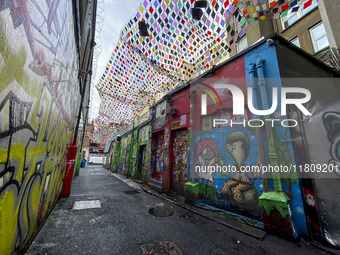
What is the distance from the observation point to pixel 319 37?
27.4 ft

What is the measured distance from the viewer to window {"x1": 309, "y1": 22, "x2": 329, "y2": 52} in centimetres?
811

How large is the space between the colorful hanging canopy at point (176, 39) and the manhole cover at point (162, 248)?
18.6 feet

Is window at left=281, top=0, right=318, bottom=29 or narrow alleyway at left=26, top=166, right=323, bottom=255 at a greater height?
window at left=281, top=0, right=318, bottom=29

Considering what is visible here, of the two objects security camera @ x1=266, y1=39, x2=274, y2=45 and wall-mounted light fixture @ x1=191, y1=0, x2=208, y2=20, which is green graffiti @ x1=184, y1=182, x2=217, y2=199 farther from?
wall-mounted light fixture @ x1=191, y1=0, x2=208, y2=20

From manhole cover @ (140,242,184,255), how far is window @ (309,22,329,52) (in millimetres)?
12099

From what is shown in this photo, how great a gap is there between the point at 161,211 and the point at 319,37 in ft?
41.5

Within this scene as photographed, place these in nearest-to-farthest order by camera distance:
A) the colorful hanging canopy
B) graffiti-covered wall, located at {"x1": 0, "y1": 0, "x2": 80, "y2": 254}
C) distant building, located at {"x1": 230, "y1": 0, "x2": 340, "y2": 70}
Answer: graffiti-covered wall, located at {"x1": 0, "y1": 0, "x2": 80, "y2": 254}, the colorful hanging canopy, distant building, located at {"x1": 230, "y1": 0, "x2": 340, "y2": 70}

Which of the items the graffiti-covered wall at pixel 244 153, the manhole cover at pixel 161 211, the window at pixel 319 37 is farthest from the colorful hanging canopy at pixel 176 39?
the window at pixel 319 37

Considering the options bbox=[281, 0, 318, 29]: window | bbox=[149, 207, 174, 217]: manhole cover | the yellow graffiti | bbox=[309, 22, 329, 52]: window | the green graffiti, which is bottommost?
bbox=[149, 207, 174, 217]: manhole cover

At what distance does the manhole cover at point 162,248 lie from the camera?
2555 mm

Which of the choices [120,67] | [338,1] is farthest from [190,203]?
[338,1]

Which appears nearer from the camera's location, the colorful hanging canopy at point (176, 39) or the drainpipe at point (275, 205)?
the drainpipe at point (275, 205)

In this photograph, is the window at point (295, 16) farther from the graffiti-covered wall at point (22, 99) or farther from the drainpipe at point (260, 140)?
the graffiti-covered wall at point (22, 99)

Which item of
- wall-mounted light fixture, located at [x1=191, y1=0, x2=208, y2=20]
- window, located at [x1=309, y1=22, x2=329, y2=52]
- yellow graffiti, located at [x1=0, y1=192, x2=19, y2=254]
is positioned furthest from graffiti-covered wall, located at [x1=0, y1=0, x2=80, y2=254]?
window, located at [x1=309, y1=22, x2=329, y2=52]
